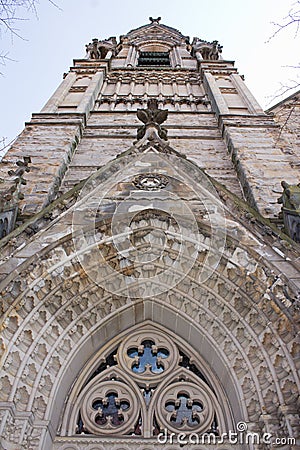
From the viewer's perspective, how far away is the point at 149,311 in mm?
6234

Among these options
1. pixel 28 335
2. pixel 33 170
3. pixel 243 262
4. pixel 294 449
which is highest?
pixel 33 170

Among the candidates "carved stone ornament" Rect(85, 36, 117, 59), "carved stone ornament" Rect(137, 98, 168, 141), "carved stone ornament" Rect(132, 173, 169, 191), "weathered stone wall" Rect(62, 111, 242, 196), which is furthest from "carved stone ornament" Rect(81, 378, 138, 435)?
"carved stone ornament" Rect(85, 36, 117, 59)

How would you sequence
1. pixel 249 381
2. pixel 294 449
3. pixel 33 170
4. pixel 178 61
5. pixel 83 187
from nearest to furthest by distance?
pixel 294 449 → pixel 249 381 → pixel 83 187 → pixel 33 170 → pixel 178 61

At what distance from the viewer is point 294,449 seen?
4027 mm

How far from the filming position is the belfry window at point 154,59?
856 inches

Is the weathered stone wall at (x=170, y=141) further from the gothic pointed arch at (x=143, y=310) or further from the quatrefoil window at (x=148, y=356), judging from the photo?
the quatrefoil window at (x=148, y=356)

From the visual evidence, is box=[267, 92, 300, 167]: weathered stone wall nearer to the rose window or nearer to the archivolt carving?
the archivolt carving

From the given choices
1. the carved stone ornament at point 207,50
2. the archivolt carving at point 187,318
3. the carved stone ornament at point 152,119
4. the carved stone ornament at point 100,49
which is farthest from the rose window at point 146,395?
the carved stone ornament at point 207,50

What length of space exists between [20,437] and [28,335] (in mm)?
1130

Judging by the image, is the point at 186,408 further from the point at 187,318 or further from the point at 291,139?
the point at 291,139

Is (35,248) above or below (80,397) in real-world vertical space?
above

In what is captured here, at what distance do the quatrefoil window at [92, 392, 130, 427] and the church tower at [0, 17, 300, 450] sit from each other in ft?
0.06

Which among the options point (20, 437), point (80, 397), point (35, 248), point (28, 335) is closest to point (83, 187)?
point (35, 248)

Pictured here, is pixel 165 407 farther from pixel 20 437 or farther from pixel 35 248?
pixel 35 248
